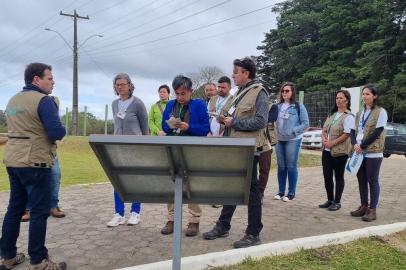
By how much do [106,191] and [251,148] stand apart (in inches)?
219

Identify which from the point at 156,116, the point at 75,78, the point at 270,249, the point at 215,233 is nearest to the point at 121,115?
A: the point at 156,116

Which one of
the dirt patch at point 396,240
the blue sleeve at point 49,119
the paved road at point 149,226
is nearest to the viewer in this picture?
the blue sleeve at point 49,119

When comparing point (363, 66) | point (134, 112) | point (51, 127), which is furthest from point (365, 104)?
point (363, 66)

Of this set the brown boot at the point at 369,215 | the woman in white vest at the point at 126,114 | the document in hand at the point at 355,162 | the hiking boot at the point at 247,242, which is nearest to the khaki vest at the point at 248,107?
the hiking boot at the point at 247,242

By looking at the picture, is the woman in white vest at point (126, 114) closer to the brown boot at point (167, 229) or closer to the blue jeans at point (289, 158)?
the brown boot at point (167, 229)

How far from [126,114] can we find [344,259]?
2.89 m

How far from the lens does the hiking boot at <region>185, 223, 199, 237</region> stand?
4.80 metres

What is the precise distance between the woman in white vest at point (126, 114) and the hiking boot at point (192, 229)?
0.81 m

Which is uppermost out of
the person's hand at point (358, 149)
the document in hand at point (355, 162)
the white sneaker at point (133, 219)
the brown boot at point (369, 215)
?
the person's hand at point (358, 149)

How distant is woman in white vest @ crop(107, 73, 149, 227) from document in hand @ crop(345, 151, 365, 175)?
2.76 meters

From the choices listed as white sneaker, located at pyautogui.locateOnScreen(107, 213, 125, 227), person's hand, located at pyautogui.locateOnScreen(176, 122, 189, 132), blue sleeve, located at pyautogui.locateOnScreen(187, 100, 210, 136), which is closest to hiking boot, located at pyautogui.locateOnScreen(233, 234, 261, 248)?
blue sleeve, located at pyautogui.locateOnScreen(187, 100, 210, 136)

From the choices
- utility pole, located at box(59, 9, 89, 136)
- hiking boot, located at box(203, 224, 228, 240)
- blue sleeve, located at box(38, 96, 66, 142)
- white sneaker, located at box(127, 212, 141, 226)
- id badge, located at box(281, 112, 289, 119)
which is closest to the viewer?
blue sleeve, located at box(38, 96, 66, 142)

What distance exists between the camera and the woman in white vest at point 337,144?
609cm

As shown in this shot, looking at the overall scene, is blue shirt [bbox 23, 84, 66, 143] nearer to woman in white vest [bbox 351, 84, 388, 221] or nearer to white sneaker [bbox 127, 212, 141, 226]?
white sneaker [bbox 127, 212, 141, 226]
